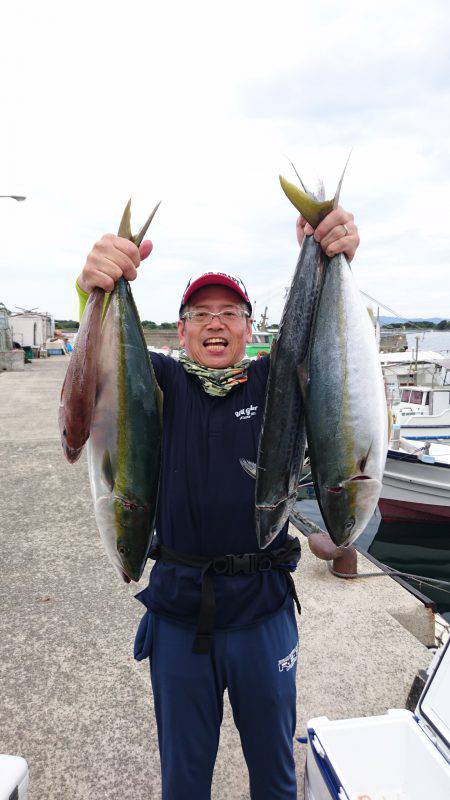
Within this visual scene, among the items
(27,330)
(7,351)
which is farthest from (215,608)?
(27,330)

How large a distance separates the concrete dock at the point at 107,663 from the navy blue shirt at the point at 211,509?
44.1 inches

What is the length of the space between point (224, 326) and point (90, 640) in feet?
8.15

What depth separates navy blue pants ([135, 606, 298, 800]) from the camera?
1808 mm

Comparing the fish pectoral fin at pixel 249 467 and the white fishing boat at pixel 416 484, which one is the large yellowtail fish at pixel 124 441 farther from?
the white fishing boat at pixel 416 484

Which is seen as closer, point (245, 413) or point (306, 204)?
point (306, 204)

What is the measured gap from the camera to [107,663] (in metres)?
3.10

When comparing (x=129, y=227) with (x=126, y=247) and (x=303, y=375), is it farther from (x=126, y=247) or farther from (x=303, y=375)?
(x=303, y=375)

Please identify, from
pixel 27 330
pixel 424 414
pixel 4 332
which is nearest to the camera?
pixel 424 414

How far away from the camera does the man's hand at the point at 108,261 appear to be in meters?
1.57

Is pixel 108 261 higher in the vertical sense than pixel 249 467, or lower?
higher

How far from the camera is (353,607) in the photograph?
3719 mm

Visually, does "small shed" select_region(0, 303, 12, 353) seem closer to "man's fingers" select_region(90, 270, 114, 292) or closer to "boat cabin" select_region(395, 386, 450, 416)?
"boat cabin" select_region(395, 386, 450, 416)

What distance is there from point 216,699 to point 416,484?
389 inches

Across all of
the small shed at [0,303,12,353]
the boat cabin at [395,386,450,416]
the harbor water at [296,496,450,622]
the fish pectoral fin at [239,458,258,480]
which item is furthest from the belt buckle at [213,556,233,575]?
the small shed at [0,303,12,353]
